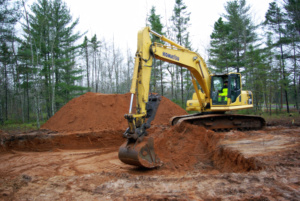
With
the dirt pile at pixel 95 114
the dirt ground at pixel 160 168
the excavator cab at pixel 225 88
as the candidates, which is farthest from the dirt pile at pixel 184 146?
the dirt pile at pixel 95 114

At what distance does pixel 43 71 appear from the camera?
64.0 ft

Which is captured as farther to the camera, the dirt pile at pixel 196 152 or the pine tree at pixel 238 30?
the pine tree at pixel 238 30

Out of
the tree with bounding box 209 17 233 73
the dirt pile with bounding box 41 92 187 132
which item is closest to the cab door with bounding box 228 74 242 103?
the dirt pile with bounding box 41 92 187 132

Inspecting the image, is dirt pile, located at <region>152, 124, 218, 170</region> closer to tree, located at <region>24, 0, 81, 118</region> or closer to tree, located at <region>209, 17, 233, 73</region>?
tree, located at <region>24, 0, 81, 118</region>

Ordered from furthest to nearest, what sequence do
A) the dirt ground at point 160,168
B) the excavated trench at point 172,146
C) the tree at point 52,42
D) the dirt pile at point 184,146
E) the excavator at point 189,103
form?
the tree at point 52,42, the dirt pile at point 184,146, the excavated trench at point 172,146, the excavator at point 189,103, the dirt ground at point 160,168

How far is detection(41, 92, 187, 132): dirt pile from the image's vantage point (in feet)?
38.0

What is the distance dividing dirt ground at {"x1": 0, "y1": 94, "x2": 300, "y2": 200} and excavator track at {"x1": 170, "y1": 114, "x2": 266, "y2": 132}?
850 millimetres

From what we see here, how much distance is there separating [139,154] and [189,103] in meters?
5.59

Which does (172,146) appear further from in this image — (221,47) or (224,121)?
(221,47)

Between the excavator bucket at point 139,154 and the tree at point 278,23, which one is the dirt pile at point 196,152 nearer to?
the excavator bucket at point 139,154

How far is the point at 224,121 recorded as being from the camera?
9.72 m

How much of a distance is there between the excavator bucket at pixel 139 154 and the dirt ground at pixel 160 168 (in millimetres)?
265

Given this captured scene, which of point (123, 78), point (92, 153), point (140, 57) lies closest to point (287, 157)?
point (140, 57)

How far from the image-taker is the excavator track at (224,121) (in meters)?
9.26
